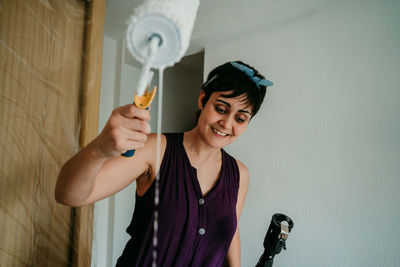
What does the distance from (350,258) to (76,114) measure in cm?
130

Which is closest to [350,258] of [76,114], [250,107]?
[250,107]

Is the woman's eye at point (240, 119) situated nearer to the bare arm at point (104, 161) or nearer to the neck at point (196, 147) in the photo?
the neck at point (196, 147)

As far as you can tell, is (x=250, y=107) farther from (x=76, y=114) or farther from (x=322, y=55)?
(x=76, y=114)

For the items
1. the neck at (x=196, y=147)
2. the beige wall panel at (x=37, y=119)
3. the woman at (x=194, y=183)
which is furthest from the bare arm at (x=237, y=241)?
the beige wall panel at (x=37, y=119)

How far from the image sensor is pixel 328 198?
3.08 feet

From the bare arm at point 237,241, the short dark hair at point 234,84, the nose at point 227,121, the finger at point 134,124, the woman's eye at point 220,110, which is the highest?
the short dark hair at point 234,84

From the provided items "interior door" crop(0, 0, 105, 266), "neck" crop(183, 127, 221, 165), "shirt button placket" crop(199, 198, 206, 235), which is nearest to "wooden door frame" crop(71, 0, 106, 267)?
"interior door" crop(0, 0, 105, 266)

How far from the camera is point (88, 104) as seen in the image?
0.97 m

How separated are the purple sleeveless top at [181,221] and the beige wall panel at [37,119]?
40 centimetres

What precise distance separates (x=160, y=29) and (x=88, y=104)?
0.77 meters

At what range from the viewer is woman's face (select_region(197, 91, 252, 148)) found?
2.31 ft

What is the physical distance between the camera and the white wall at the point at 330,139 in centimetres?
84

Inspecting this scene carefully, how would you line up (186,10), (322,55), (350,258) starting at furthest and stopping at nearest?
(322,55)
(350,258)
(186,10)

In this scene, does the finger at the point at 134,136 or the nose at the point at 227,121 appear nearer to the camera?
the finger at the point at 134,136
